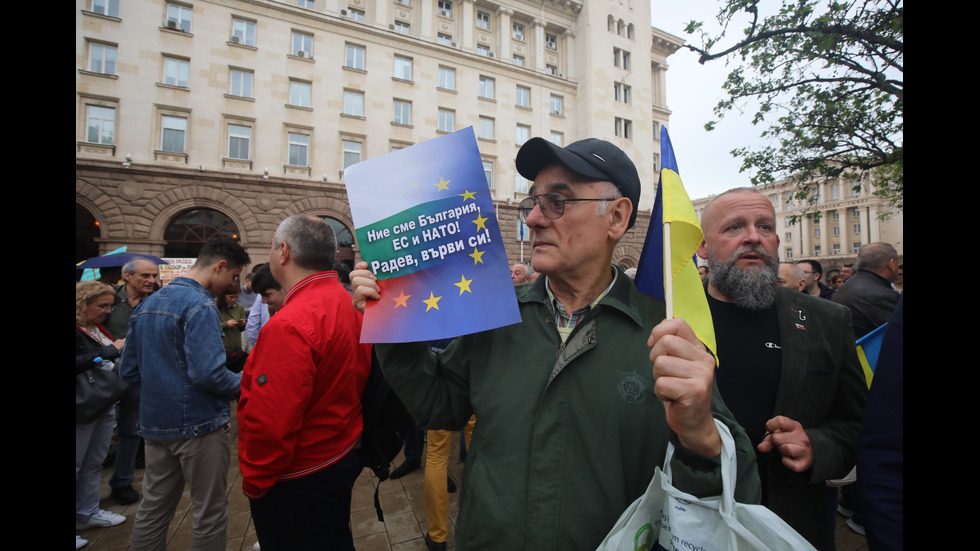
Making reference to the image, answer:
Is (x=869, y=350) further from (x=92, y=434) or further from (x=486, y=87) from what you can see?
(x=486, y=87)

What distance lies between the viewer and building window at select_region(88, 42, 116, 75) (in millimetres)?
14695

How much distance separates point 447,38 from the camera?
71.2 feet

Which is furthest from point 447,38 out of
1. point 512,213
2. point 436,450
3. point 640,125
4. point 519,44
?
point 436,450

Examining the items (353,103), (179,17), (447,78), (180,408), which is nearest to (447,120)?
(447,78)

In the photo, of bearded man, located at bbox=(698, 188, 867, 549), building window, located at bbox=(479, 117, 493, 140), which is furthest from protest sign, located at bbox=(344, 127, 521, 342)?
building window, located at bbox=(479, 117, 493, 140)

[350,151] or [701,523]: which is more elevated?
[350,151]

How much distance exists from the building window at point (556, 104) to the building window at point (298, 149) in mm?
13534

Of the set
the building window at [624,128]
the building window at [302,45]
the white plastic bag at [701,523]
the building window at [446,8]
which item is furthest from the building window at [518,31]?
the white plastic bag at [701,523]

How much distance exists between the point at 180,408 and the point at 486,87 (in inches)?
855

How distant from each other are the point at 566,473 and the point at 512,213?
19.4 metres

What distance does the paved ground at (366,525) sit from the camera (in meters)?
3.34

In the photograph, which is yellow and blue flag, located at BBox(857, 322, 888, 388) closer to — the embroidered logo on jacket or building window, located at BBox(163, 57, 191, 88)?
the embroidered logo on jacket

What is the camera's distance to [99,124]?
1444cm
